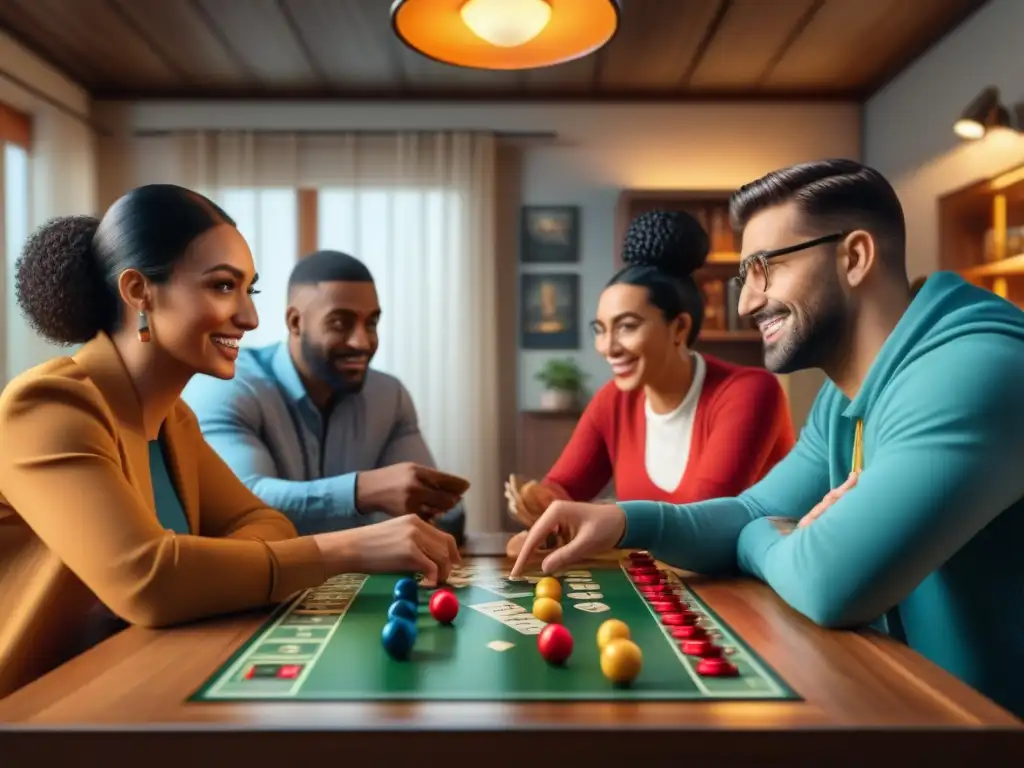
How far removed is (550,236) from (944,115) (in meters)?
1.89

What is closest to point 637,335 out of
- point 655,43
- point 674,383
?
point 674,383

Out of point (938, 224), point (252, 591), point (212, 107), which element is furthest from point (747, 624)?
point (212, 107)

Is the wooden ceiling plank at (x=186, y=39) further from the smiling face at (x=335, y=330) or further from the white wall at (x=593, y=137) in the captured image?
the smiling face at (x=335, y=330)

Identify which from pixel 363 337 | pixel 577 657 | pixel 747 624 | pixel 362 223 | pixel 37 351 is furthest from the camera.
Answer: pixel 362 223

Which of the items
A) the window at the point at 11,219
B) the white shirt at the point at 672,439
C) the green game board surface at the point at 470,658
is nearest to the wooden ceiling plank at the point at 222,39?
the window at the point at 11,219

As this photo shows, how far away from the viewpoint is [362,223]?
15.2ft

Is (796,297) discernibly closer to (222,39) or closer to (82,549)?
(82,549)

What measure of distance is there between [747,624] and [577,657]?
0.80 feet

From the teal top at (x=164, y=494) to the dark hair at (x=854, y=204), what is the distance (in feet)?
3.25

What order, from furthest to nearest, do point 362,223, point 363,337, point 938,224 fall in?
1. point 362,223
2. point 938,224
3. point 363,337

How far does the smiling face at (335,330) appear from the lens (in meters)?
2.14

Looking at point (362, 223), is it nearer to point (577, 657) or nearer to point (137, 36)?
point (137, 36)

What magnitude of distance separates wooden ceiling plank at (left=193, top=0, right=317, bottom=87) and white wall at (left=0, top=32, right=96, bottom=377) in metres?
0.88

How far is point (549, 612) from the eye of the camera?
1068 mm
